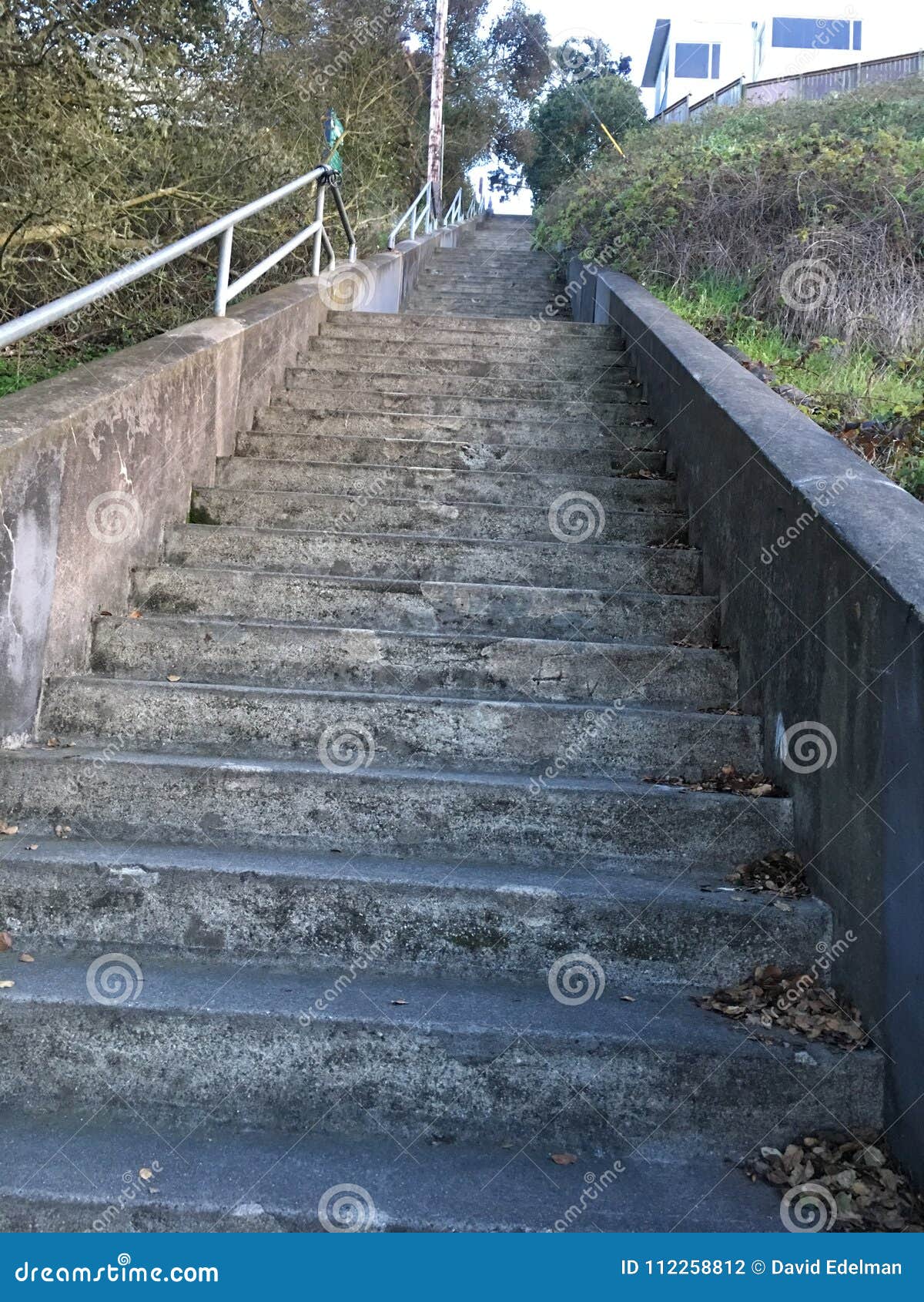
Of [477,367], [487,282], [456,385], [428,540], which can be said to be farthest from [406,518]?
[487,282]

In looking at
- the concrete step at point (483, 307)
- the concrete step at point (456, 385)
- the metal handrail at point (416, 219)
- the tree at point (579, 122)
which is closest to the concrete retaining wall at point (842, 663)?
the concrete step at point (456, 385)

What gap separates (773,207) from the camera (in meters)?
9.02

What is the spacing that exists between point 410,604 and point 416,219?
41.1 feet

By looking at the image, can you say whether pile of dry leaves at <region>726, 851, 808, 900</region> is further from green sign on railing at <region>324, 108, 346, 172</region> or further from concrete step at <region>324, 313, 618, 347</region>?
green sign on railing at <region>324, 108, 346, 172</region>

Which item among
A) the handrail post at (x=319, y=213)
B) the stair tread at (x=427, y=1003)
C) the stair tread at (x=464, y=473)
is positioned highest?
the handrail post at (x=319, y=213)

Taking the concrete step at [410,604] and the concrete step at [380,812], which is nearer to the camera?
the concrete step at [380,812]

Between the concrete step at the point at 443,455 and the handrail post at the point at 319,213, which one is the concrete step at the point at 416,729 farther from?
the handrail post at the point at 319,213

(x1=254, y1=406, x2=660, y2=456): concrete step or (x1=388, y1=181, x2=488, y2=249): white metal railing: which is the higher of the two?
(x1=388, y1=181, x2=488, y2=249): white metal railing

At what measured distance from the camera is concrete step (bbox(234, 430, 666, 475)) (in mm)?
5559

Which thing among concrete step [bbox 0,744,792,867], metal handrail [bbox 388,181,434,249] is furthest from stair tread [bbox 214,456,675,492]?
metal handrail [bbox 388,181,434,249]

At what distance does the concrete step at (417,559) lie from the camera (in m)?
4.43

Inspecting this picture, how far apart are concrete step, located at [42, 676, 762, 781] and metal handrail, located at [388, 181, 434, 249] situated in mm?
9791

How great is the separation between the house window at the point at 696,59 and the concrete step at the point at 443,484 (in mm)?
34363

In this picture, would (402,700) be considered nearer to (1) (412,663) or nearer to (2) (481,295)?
(1) (412,663)
